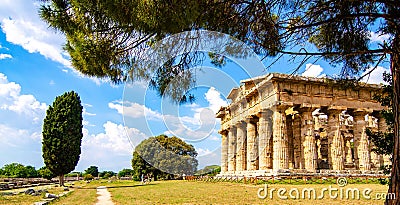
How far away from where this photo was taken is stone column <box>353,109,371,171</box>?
27.3m

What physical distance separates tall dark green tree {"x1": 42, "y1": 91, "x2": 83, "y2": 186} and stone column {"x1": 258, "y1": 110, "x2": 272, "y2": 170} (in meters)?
15.7

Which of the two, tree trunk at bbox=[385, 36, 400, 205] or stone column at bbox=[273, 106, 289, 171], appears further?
stone column at bbox=[273, 106, 289, 171]

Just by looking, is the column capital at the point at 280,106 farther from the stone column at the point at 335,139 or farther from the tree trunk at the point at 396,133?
the tree trunk at the point at 396,133

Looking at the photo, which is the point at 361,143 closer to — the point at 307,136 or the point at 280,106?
the point at 307,136

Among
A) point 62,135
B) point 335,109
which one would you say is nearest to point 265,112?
point 335,109

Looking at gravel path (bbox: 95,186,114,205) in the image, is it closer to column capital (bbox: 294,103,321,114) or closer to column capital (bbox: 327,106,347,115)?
column capital (bbox: 294,103,321,114)

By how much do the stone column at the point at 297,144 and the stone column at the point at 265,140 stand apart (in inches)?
82.3

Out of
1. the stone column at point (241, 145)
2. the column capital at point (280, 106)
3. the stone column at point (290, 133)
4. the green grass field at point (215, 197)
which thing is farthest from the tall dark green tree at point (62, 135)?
the stone column at point (290, 133)

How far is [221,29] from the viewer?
650cm

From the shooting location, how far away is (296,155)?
2781 centimetres

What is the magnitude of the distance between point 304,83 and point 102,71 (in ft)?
71.4

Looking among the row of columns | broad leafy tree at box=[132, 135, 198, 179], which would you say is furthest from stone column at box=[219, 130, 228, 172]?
broad leafy tree at box=[132, 135, 198, 179]

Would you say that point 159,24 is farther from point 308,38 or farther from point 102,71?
point 308,38

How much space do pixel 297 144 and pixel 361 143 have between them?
519cm
